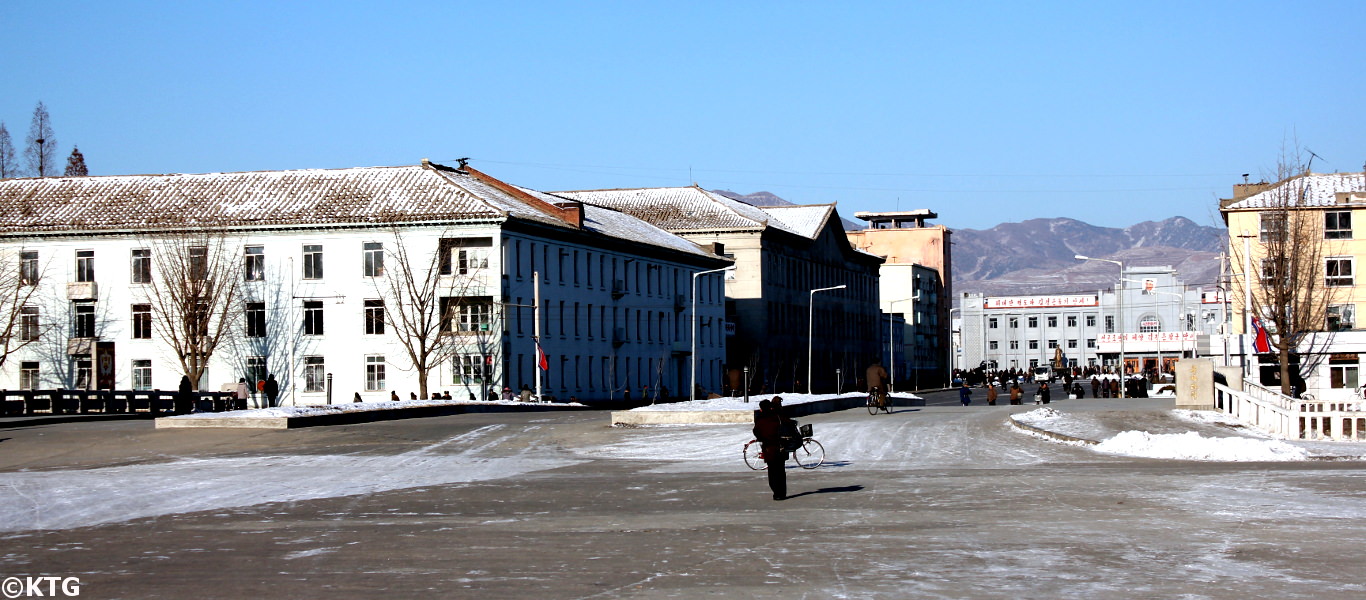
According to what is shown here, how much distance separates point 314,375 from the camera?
76812 millimetres

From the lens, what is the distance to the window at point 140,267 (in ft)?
254

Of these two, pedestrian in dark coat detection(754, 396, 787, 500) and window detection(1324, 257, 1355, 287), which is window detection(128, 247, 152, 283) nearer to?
window detection(1324, 257, 1355, 287)

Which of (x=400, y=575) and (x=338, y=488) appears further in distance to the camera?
(x=338, y=488)

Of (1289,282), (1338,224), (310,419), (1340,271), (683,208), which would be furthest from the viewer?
(683,208)

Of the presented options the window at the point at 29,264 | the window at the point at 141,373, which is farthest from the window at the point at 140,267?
the window at the point at 29,264

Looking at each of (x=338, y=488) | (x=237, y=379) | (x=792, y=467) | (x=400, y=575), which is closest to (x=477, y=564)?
(x=400, y=575)

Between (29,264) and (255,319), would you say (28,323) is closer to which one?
(29,264)

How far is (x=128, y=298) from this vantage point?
78.3 m

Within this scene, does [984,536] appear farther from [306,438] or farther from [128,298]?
[128,298]

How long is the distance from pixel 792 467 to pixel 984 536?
1219 centimetres

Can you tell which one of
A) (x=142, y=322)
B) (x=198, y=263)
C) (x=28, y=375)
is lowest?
(x=28, y=375)

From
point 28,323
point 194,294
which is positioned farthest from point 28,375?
point 194,294

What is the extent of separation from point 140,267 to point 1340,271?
60742mm

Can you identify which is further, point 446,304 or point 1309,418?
point 446,304
